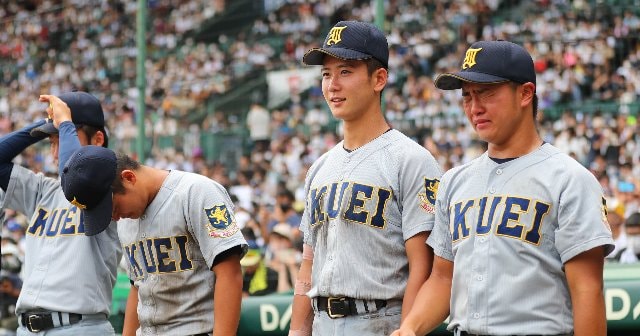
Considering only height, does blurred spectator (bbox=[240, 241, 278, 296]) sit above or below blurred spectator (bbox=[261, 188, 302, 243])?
above

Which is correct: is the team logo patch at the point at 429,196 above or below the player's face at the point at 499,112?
below

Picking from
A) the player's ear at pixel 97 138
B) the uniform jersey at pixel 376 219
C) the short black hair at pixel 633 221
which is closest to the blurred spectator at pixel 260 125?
the short black hair at pixel 633 221

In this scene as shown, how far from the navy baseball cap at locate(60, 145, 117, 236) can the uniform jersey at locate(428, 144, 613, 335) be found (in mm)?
1336

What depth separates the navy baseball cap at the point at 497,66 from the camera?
117 inches

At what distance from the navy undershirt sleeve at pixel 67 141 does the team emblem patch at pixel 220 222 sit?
75cm

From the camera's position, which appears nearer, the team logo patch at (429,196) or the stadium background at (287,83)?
the team logo patch at (429,196)

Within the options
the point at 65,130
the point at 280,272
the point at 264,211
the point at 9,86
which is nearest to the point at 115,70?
the point at 9,86

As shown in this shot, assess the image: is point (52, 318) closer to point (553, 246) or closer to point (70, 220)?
point (70, 220)

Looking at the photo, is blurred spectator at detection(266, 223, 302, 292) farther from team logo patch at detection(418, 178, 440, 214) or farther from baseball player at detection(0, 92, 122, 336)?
team logo patch at detection(418, 178, 440, 214)

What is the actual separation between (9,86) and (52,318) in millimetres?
12421

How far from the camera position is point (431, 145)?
37.2ft

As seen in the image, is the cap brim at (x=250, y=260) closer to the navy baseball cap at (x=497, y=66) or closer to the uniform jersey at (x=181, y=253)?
the uniform jersey at (x=181, y=253)

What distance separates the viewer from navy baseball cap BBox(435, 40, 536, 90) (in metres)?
2.96

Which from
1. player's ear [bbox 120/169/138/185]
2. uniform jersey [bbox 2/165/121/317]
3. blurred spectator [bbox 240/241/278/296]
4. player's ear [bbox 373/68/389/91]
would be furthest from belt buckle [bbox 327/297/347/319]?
blurred spectator [bbox 240/241/278/296]
